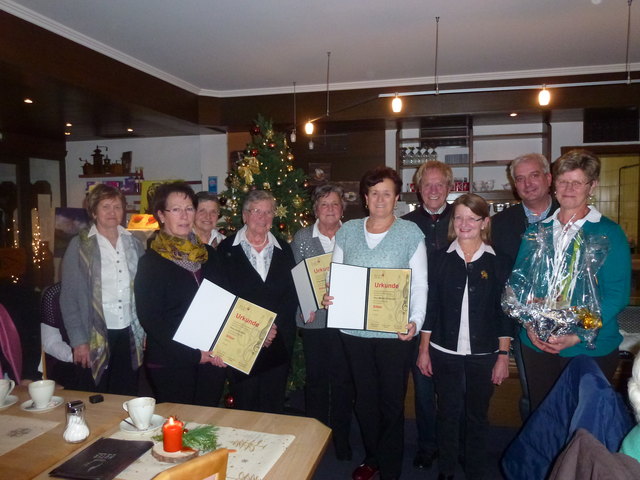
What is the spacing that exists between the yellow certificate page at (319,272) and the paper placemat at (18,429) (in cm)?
165

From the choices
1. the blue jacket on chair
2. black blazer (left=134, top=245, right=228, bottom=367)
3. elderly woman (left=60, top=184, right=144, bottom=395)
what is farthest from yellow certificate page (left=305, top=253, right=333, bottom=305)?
the blue jacket on chair

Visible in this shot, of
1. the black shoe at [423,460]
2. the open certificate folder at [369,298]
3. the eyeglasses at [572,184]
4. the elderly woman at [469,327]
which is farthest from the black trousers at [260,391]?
the eyeglasses at [572,184]

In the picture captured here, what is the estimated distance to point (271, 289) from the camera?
2.83m

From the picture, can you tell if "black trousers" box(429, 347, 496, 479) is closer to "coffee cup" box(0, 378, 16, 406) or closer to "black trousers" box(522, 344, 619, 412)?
"black trousers" box(522, 344, 619, 412)

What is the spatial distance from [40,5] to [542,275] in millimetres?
4626

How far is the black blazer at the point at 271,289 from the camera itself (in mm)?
2756

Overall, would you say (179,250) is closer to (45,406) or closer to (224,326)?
(224,326)

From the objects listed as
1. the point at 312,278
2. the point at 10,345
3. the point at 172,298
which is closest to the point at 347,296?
the point at 312,278

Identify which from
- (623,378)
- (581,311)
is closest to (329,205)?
(581,311)

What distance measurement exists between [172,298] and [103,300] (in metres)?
0.62

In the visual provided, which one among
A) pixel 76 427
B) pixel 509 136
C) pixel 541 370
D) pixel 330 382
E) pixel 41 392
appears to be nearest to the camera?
pixel 76 427

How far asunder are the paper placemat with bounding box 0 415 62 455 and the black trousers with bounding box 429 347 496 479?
191 cm

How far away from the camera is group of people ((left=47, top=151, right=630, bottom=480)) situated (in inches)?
93.4

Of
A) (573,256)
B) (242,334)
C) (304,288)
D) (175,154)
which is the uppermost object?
(175,154)
